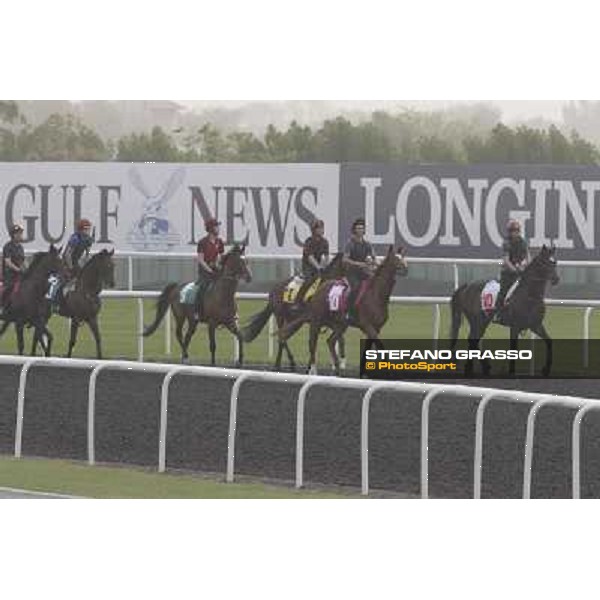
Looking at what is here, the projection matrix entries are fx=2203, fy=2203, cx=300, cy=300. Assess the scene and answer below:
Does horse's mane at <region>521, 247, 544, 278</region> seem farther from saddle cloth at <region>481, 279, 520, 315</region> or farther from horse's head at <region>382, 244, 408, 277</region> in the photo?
horse's head at <region>382, 244, 408, 277</region>

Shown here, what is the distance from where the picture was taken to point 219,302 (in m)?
20.0

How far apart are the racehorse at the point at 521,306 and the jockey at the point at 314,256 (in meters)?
1.34

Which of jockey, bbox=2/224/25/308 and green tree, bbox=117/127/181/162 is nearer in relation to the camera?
jockey, bbox=2/224/25/308

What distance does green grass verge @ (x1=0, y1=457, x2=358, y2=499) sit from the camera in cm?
1057

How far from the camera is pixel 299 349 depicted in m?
24.4

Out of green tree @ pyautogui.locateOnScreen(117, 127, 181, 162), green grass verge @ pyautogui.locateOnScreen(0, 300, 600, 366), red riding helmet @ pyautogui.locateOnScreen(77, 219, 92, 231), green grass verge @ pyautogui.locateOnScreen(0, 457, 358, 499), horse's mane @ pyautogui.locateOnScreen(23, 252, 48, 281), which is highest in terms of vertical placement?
green tree @ pyautogui.locateOnScreen(117, 127, 181, 162)

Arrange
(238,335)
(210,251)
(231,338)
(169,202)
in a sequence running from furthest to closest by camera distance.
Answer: (169,202) → (231,338) → (210,251) → (238,335)

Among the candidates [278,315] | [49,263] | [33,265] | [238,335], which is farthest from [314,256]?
[33,265]

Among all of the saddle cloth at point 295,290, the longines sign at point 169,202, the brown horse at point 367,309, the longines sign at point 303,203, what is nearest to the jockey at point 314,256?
the saddle cloth at point 295,290

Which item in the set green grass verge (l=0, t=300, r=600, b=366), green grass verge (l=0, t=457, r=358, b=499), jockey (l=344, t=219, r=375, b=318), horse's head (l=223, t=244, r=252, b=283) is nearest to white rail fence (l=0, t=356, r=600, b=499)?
green grass verge (l=0, t=457, r=358, b=499)

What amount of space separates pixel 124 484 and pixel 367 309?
7837mm

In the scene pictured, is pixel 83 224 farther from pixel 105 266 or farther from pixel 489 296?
pixel 489 296

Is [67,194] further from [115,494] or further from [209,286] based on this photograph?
[115,494]

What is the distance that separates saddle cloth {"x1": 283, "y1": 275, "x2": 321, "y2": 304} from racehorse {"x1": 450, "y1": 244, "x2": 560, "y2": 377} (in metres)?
1.30
